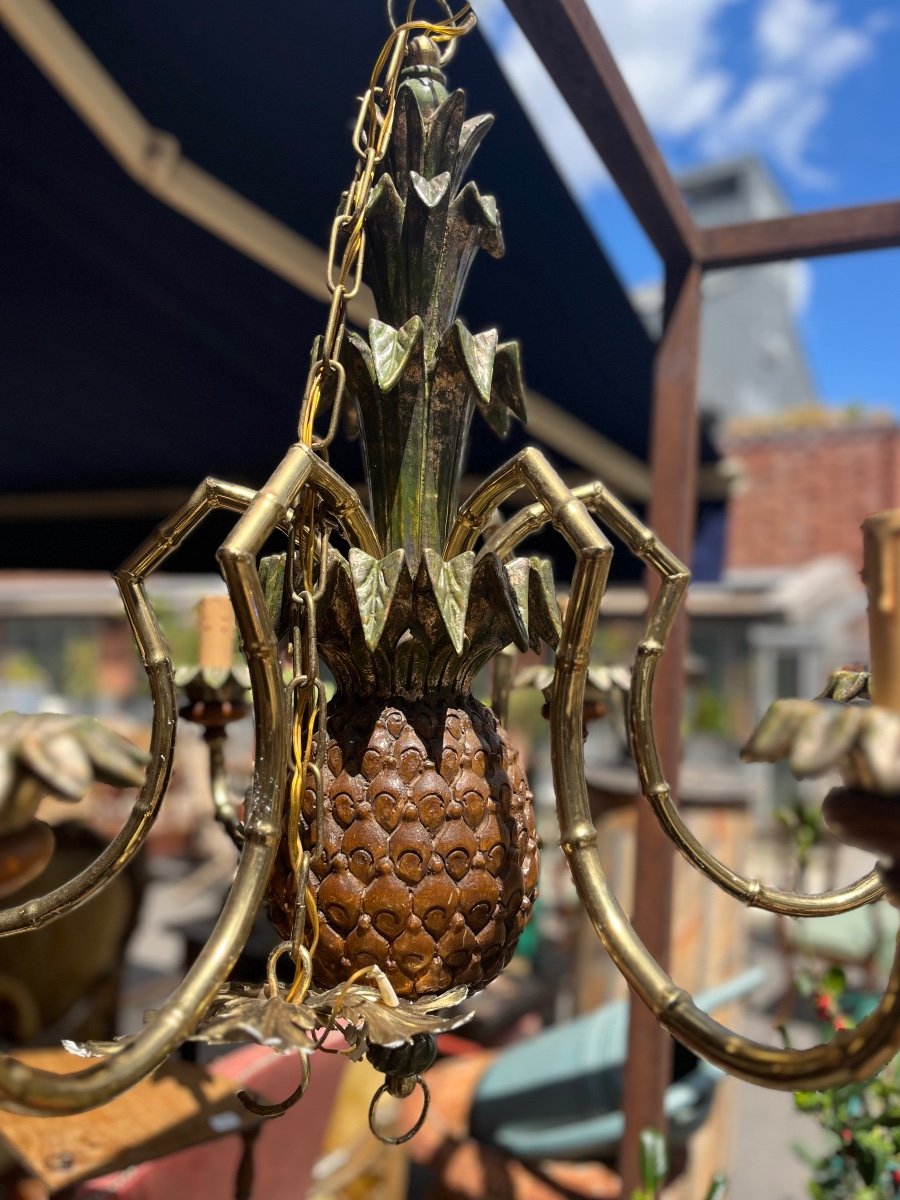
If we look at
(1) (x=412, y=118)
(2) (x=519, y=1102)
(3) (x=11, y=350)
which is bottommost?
(2) (x=519, y=1102)

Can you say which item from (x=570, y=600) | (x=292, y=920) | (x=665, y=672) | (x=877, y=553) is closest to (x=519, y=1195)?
(x=665, y=672)

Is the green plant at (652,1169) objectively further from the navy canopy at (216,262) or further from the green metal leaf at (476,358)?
the navy canopy at (216,262)

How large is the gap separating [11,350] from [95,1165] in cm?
161

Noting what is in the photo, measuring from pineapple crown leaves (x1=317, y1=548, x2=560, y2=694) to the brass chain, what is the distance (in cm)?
2

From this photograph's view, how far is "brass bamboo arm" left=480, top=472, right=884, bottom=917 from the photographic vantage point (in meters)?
0.70

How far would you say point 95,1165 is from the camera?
1.38 meters

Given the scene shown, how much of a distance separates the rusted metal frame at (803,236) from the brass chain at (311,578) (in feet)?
3.13

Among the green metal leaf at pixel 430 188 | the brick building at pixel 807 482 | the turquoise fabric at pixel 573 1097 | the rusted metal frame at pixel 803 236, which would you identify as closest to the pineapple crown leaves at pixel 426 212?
the green metal leaf at pixel 430 188

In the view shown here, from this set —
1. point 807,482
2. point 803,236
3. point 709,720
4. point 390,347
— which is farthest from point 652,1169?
point 807,482

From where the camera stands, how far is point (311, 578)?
580mm

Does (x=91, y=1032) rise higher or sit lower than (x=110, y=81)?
lower

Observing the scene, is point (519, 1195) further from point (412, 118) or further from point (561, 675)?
point (412, 118)

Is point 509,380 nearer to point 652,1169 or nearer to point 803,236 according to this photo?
point 803,236

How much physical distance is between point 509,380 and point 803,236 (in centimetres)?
94
